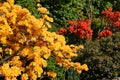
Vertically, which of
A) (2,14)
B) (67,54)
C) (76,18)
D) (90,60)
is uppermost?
(2,14)

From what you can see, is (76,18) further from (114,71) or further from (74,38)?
(114,71)

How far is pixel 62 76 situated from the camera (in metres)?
17.0

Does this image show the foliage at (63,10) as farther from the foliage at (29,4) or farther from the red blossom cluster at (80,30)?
the foliage at (29,4)

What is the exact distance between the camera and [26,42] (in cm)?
1066

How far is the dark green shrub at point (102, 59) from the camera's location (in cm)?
1602

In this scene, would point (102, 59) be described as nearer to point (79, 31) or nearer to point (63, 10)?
point (79, 31)

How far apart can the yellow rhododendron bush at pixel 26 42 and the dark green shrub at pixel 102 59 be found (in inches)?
197

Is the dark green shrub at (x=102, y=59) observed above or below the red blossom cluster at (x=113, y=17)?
above

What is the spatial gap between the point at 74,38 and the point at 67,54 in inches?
391

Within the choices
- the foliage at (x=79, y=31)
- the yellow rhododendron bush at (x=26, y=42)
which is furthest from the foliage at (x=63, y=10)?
the yellow rhododendron bush at (x=26, y=42)

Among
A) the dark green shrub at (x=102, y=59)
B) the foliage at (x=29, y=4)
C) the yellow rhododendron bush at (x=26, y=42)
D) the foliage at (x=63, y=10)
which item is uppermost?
the yellow rhododendron bush at (x=26, y=42)

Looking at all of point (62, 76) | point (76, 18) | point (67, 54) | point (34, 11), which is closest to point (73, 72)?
point (62, 76)

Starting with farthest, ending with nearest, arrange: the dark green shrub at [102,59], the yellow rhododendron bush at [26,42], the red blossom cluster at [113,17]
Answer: the red blossom cluster at [113,17], the dark green shrub at [102,59], the yellow rhododendron bush at [26,42]

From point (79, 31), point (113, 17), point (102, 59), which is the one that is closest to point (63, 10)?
point (113, 17)
